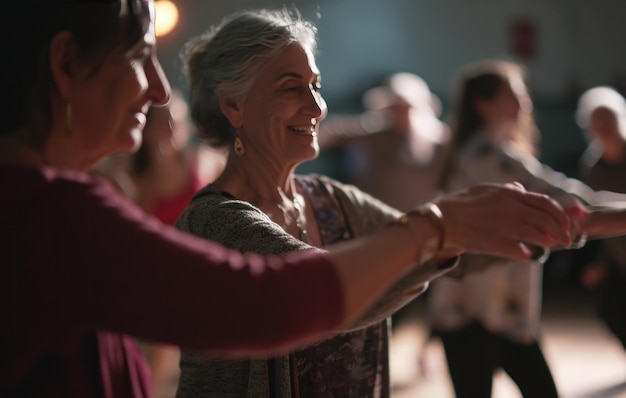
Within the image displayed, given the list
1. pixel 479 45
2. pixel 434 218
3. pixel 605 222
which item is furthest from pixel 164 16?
pixel 479 45

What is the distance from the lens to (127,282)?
813 mm

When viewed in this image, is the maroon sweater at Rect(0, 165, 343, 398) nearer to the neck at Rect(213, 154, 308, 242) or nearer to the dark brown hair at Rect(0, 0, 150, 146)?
the dark brown hair at Rect(0, 0, 150, 146)

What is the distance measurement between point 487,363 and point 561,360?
2303 millimetres

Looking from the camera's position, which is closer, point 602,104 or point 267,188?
point 267,188

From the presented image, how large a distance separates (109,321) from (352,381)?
0.86m

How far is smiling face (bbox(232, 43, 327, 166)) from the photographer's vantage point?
1.62m

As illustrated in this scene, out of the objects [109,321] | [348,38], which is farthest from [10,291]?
[348,38]

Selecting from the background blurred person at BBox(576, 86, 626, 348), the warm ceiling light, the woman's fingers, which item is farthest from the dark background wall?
the woman's fingers

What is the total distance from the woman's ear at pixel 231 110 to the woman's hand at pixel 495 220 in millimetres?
739

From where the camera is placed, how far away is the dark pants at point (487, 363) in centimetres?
247

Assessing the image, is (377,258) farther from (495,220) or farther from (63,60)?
(63,60)

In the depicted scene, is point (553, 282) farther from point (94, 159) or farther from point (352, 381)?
point (94, 159)

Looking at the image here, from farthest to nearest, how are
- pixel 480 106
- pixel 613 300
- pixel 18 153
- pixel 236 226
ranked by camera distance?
1. pixel 613 300
2. pixel 480 106
3. pixel 236 226
4. pixel 18 153

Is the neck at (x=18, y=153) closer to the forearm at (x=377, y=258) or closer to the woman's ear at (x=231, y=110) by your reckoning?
the forearm at (x=377, y=258)
